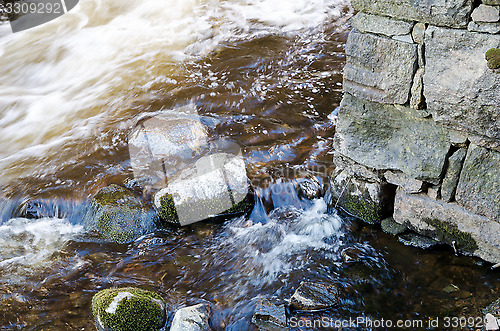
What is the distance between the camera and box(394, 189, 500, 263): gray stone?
3746mm

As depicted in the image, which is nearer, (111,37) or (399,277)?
(399,277)

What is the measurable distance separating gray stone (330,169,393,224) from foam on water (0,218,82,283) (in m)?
2.82

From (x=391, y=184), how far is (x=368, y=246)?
0.63 metres

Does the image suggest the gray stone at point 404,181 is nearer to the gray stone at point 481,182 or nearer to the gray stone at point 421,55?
the gray stone at point 481,182

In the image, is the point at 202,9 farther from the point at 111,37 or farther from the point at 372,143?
the point at 372,143

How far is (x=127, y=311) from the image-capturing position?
3.63m

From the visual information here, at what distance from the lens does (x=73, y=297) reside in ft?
13.5

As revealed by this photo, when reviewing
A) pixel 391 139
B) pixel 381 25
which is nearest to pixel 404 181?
pixel 391 139

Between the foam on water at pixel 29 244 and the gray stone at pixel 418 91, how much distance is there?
3638 mm

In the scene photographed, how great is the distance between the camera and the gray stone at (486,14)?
3.00 m

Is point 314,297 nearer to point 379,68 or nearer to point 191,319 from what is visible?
point 191,319

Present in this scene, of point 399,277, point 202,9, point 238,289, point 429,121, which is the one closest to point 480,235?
point 399,277

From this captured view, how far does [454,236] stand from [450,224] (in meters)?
0.12

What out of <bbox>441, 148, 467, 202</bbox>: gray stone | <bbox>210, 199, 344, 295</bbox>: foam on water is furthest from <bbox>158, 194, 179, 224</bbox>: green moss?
<bbox>441, 148, 467, 202</bbox>: gray stone
